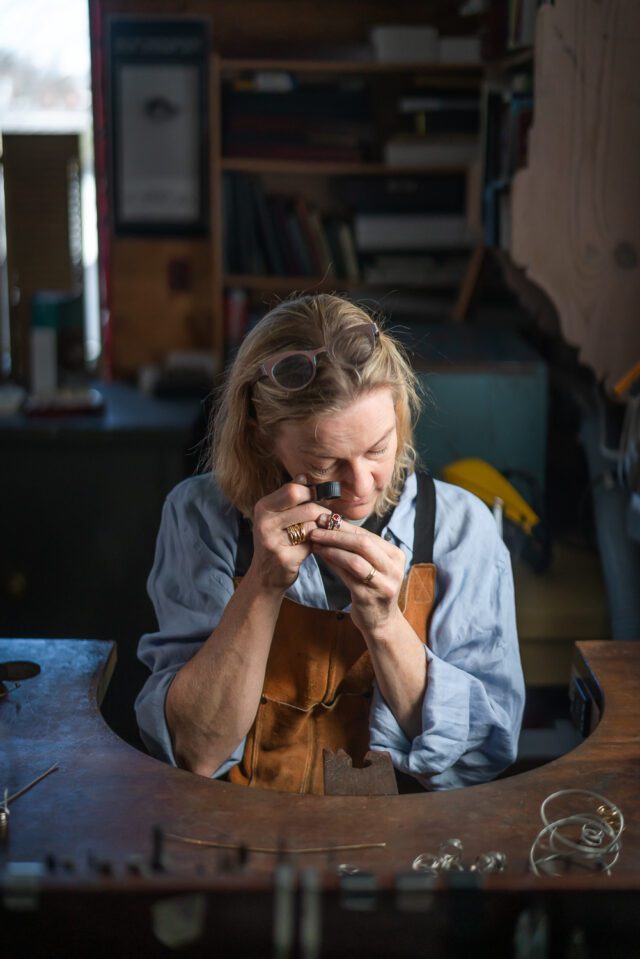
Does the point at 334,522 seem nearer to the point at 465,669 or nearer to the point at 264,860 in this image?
the point at 465,669

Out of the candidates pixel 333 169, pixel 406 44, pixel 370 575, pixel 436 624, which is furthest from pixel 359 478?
pixel 406 44

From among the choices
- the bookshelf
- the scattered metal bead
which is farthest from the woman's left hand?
the bookshelf

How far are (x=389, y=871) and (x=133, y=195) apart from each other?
324cm

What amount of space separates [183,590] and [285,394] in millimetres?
348

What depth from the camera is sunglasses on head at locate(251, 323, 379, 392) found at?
62.9 inches

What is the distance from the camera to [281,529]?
60.5 inches

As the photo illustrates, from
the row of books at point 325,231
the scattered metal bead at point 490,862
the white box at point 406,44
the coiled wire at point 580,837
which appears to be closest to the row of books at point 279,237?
the row of books at point 325,231

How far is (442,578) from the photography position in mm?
1743

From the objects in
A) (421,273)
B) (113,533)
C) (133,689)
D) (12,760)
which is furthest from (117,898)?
(421,273)

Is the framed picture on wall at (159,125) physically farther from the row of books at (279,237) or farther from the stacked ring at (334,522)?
the stacked ring at (334,522)

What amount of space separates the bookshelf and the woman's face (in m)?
2.31

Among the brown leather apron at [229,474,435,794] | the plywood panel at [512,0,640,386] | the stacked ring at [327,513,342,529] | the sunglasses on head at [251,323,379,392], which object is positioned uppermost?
the plywood panel at [512,0,640,386]

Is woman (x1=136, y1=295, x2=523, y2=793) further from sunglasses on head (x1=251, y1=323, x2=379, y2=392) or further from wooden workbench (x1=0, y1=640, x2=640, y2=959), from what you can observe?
wooden workbench (x1=0, y1=640, x2=640, y2=959)

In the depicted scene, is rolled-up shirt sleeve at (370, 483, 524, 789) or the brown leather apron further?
the brown leather apron
